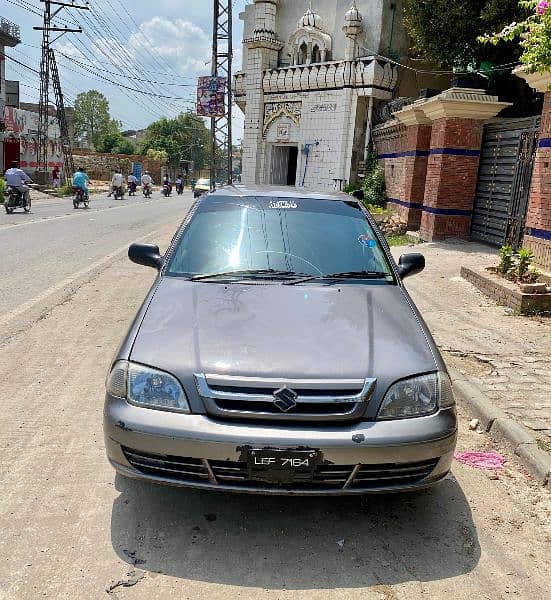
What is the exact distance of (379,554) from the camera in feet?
9.01

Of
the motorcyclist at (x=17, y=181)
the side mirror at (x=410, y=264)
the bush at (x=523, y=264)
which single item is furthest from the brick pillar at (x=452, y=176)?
the motorcyclist at (x=17, y=181)

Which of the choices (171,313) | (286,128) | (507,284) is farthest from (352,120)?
(171,313)

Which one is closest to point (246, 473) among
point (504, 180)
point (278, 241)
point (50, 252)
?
point (278, 241)

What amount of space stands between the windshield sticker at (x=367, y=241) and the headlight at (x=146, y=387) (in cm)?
195

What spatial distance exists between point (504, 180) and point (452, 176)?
1378mm

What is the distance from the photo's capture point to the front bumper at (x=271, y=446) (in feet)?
8.43

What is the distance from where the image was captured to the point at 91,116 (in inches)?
3750

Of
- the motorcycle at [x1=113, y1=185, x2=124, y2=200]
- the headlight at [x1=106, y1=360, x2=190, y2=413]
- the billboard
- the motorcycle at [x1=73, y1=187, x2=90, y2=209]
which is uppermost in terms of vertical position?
the billboard

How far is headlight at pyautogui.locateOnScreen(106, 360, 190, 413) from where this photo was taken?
2.69 metres

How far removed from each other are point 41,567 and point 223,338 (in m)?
1.26

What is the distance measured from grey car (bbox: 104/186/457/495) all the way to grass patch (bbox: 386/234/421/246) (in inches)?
440

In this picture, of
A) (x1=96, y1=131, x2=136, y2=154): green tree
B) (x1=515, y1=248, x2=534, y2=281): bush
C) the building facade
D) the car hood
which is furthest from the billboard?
(x1=96, y1=131, x2=136, y2=154): green tree

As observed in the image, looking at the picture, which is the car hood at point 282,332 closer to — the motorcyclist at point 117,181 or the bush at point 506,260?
the bush at point 506,260

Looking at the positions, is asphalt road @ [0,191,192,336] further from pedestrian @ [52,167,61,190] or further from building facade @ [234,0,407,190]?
pedestrian @ [52,167,61,190]
